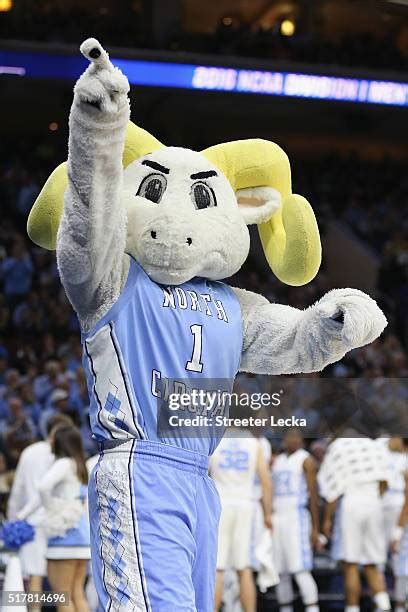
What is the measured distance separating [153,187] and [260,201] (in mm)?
443

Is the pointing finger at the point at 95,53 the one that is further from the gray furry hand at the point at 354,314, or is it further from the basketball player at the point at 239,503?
the basketball player at the point at 239,503

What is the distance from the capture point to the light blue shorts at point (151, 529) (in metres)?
3.21

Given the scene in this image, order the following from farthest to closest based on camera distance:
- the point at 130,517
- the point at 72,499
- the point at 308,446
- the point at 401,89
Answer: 1. the point at 401,89
2. the point at 308,446
3. the point at 72,499
4. the point at 130,517

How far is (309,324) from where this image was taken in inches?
140

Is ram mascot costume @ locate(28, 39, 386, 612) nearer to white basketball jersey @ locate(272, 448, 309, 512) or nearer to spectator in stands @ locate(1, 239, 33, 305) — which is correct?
white basketball jersey @ locate(272, 448, 309, 512)

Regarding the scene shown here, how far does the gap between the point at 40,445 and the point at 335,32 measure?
472 inches

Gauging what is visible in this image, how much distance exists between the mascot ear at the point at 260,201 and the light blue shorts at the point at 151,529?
0.84 meters

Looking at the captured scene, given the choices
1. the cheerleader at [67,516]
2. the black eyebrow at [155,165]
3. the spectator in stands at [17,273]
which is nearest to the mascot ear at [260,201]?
the black eyebrow at [155,165]

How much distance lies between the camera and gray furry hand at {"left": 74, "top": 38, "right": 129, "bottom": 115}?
2984 mm

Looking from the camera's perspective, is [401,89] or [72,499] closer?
[72,499]

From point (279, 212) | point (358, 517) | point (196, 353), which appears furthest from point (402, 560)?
point (196, 353)

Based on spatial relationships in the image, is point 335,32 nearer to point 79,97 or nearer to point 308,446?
point 308,446

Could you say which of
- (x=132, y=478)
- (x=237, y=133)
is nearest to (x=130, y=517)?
(x=132, y=478)

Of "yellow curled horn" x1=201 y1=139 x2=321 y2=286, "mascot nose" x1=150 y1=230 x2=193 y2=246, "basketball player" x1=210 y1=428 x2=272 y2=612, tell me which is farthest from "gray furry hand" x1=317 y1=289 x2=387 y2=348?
"basketball player" x1=210 y1=428 x2=272 y2=612
